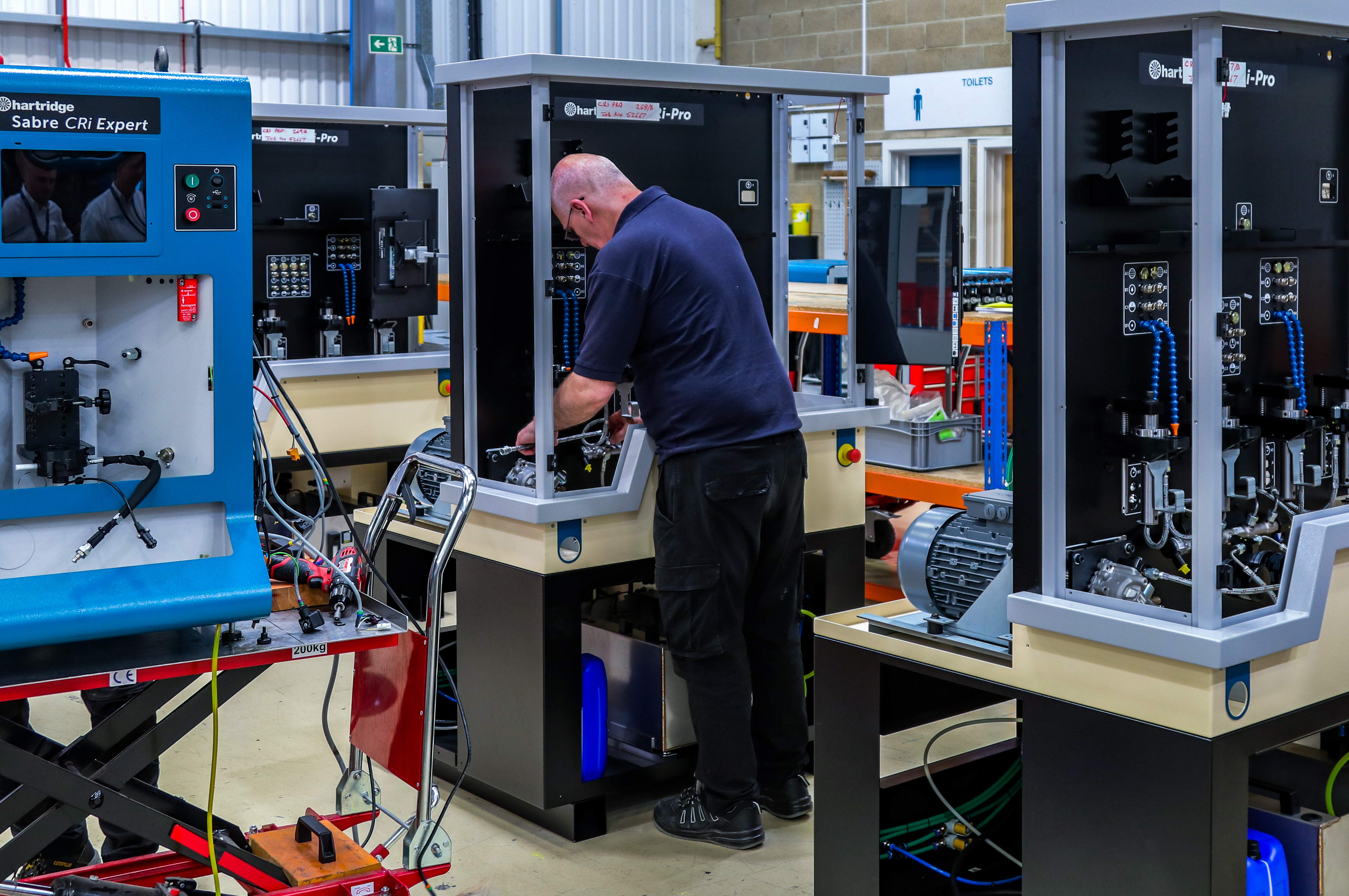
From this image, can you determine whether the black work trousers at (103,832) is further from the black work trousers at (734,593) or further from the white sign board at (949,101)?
the white sign board at (949,101)

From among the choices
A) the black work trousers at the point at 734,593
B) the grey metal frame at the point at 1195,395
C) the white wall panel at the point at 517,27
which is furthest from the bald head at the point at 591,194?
the white wall panel at the point at 517,27

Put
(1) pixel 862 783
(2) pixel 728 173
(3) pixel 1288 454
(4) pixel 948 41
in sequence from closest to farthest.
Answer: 1. (3) pixel 1288 454
2. (1) pixel 862 783
3. (2) pixel 728 173
4. (4) pixel 948 41

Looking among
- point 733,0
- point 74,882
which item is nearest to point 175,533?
→ point 74,882

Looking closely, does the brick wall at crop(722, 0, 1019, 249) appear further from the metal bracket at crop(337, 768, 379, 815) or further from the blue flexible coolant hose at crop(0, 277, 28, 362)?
the blue flexible coolant hose at crop(0, 277, 28, 362)

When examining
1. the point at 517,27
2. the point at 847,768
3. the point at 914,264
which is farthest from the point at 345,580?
the point at 517,27

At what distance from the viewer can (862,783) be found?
2.68 m

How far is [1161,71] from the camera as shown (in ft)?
7.76

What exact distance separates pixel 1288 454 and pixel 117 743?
2056 mm

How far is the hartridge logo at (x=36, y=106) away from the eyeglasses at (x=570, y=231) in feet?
4.76

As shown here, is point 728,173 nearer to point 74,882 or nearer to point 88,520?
point 88,520

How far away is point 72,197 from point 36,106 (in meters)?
0.14

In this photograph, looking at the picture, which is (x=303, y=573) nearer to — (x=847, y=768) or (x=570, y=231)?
(x=847, y=768)

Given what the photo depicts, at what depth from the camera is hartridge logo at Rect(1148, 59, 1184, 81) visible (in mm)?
2350

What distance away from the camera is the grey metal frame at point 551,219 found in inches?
129
